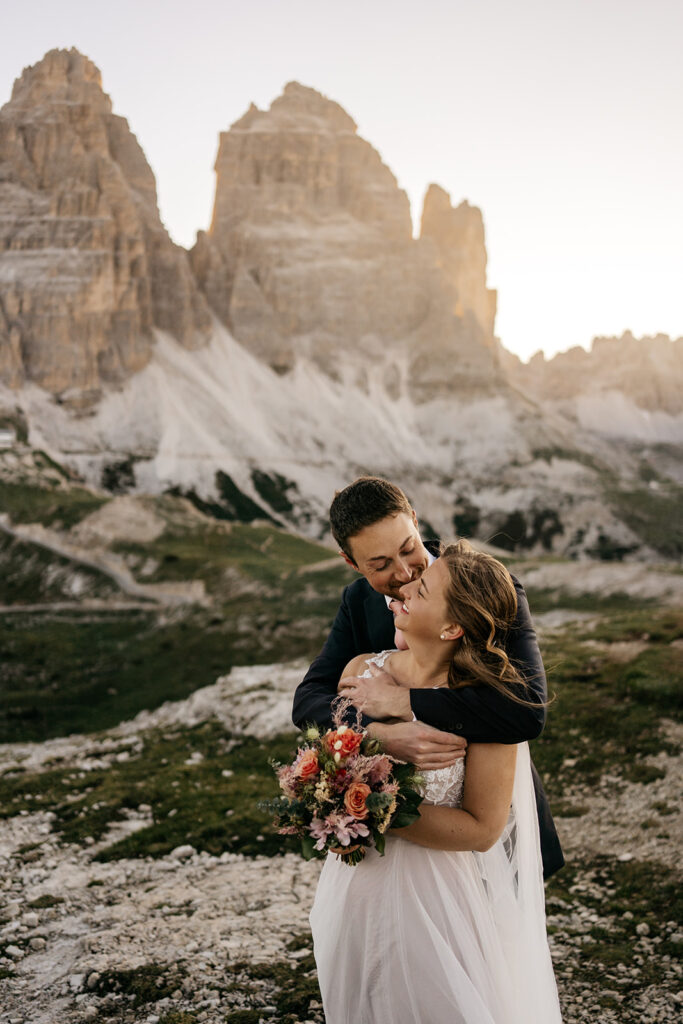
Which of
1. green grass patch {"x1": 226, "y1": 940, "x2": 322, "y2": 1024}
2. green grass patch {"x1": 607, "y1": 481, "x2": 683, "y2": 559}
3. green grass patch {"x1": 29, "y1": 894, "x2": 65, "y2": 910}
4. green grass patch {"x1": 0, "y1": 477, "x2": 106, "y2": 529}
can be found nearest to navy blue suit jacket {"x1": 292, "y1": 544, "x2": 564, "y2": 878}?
green grass patch {"x1": 226, "y1": 940, "x2": 322, "y2": 1024}

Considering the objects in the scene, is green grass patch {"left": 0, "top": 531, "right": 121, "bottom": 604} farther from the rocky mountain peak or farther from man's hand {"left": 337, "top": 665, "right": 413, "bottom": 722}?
the rocky mountain peak

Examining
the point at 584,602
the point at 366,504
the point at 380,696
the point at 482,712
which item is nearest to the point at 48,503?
the point at 584,602

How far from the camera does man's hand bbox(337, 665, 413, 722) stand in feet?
18.9

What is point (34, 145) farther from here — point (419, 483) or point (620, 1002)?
point (620, 1002)

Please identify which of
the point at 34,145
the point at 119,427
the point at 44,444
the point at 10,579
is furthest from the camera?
the point at 34,145

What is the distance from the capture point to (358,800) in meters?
5.23

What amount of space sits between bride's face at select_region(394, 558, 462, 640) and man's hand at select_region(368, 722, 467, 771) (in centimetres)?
69

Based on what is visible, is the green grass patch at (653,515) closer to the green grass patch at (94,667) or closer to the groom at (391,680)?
the green grass patch at (94,667)

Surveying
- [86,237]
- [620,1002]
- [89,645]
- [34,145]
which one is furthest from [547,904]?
[34,145]

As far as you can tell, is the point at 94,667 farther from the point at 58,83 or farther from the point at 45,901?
the point at 58,83

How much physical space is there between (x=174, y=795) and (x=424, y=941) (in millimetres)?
14024

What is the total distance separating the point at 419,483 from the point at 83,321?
81.1 m

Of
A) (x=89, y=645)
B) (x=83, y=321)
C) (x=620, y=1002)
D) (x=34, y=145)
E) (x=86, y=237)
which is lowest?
(x=89, y=645)

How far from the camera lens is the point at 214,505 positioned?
145000 mm
